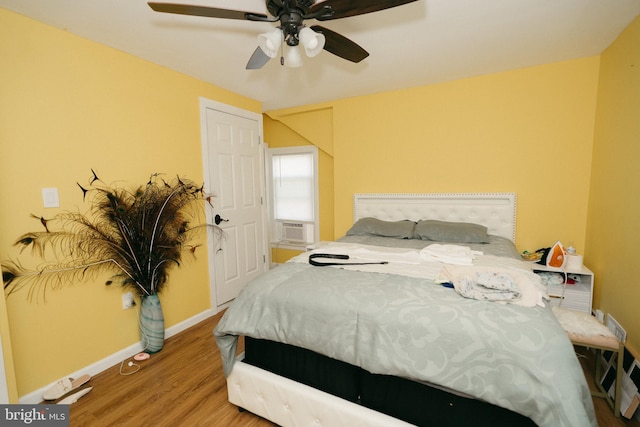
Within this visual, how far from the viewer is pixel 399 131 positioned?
3318mm

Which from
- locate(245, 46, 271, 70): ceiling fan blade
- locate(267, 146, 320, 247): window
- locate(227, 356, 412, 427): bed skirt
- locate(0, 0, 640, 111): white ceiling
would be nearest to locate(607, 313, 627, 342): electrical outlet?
locate(227, 356, 412, 427): bed skirt

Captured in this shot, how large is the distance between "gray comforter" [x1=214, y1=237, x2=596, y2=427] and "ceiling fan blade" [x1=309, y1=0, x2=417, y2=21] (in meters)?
1.39

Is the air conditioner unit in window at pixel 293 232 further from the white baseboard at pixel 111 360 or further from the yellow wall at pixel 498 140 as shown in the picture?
the white baseboard at pixel 111 360

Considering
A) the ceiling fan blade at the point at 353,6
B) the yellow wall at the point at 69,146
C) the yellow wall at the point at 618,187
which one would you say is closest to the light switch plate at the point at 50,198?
the yellow wall at the point at 69,146

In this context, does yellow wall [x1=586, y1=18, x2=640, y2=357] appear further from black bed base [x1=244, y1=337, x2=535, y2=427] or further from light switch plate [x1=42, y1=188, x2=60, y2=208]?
light switch plate [x1=42, y1=188, x2=60, y2=208]

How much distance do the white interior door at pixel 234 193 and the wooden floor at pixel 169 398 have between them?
0.96 m

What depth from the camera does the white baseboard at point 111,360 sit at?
1814mm

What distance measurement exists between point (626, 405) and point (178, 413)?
2.65 metres

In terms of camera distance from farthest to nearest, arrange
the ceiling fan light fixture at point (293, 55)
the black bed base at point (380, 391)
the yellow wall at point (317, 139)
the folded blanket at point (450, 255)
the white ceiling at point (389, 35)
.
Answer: the yellow wall at point (317, 139), the folded blanket at point (450, 255), the white ceiling at point (389, 35), the ceiling fan light fixture at point (293, 55), the black bed base at point (380, 391)

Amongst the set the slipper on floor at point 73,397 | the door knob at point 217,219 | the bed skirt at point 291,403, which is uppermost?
the door knob at point 217,219

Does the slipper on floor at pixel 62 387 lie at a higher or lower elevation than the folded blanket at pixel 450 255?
lower

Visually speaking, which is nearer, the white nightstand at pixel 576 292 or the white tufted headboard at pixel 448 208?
the white nightstand at pixel 576 292

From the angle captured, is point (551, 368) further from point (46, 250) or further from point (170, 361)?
point (46, 250)

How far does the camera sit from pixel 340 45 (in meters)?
1.72
